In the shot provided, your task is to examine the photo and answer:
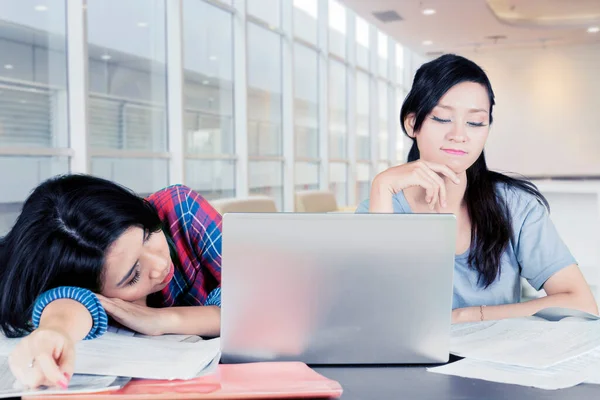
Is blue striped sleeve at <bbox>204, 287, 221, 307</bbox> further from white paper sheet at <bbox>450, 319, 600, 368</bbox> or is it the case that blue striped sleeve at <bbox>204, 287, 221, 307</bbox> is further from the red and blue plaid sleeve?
white paper sheet at <bbox>450, 319, 600, 368</bbox>

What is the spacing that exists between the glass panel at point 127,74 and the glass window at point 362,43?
5.00 meters

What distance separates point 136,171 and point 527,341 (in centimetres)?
412

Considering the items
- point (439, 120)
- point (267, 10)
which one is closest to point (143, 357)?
point (439, 120)

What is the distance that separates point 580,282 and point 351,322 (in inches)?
35.3

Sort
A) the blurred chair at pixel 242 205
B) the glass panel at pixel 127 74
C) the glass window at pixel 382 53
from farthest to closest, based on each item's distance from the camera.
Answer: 1. the glass window at pixel 382 53
2. the glass panel at pixel 127 74
3. the blurred chair at pixel 242 205

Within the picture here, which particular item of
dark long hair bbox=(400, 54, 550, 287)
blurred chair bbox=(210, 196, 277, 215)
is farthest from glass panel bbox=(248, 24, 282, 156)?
dark long hair bbox=(400, 54, 550, 287)

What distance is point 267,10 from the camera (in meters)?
6.86

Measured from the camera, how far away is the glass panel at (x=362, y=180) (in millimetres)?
9906

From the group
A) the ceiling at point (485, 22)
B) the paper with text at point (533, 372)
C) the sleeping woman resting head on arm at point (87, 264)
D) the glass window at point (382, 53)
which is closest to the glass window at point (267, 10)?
the ceiling at point (485, 22)

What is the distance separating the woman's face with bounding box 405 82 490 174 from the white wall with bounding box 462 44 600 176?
34.1ft

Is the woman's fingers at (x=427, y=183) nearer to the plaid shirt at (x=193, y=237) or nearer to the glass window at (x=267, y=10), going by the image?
the plaid shirt at (x=193, y=237)

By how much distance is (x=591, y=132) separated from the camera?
1155cm

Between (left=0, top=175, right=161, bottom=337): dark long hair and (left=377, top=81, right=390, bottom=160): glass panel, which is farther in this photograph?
(left=377, top=81, right=390, bottom=160): glass panel

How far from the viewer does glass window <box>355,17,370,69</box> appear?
9.63m
